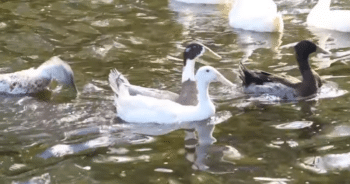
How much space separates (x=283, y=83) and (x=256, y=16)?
3.48 meters

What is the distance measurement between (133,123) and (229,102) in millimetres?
1319

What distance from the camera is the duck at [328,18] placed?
1246 cm

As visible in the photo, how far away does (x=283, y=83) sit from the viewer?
9438 mm

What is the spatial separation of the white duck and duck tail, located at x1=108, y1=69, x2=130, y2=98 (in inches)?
8.7

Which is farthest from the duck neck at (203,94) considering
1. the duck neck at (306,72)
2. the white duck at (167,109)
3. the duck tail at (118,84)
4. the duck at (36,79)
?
the duck at (36,79)

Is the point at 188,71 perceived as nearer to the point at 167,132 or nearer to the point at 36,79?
the point at 167,132

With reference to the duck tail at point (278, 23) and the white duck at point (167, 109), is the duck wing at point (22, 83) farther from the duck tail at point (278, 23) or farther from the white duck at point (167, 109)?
the duck tail at point (278, 23)

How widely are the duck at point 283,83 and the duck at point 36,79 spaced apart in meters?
2.26

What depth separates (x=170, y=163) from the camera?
7316mm

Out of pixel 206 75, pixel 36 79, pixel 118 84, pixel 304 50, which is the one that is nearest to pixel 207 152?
pixel 206 75

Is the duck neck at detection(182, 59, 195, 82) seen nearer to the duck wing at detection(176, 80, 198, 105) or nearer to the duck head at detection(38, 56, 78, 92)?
the duck wing at detection(176, 80, 198, 105)

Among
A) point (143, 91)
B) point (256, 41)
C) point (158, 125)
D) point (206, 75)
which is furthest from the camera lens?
point (256, 41)

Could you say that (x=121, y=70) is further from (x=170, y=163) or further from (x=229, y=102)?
(x=170, y=163)

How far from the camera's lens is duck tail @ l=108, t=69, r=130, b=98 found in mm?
8859
